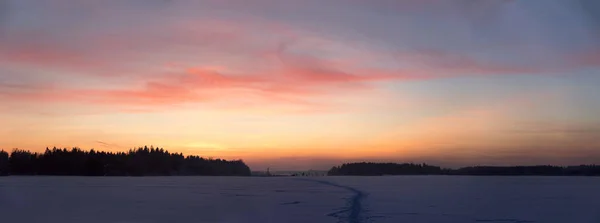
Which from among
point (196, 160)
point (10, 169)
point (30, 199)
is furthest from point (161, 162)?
point (30, 199)

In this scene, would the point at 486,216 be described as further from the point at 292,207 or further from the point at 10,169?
the point at 10,169

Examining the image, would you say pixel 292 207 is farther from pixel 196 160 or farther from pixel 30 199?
pixel 196 160

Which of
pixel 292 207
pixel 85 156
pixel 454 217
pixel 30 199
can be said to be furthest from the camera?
pixel 85 156

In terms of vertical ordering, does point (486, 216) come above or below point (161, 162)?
below

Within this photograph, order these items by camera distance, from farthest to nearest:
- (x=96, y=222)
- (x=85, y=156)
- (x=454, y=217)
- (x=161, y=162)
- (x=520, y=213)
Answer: (x=161, y=162), (x=85, y=156), (x=520, y=213), (x=454, y=217), (x=96, y=222)

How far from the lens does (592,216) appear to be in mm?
13234

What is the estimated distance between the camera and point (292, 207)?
51.3ft

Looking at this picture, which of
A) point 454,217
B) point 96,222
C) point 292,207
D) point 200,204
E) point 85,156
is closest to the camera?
point 96,222

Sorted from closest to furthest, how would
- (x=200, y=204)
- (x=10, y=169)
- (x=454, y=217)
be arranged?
(x=454, y=217) → (x=200, y=204) → (x=10, y=169)

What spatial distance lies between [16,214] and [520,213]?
10.9 m

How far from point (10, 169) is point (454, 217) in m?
66.2

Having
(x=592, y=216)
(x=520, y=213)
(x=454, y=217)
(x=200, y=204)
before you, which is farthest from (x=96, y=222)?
(x=592, y=216)

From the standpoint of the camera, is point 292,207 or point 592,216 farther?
point 292,207

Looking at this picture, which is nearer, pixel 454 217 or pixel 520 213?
pixel 454 217
